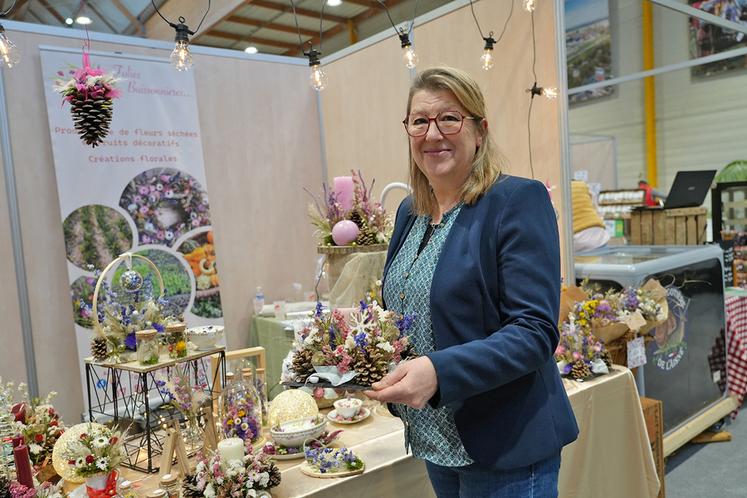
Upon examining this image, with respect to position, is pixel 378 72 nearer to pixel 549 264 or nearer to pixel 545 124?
pixel 545 124

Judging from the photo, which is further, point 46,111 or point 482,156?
point 46,111

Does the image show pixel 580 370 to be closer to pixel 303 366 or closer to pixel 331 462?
pixel 331 462

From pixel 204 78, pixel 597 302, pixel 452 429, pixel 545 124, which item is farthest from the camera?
pixel 204 78

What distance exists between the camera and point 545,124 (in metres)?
2.84

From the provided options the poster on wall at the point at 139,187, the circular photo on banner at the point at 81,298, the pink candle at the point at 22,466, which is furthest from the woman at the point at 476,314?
the circular photo on banner at the point at 81,298

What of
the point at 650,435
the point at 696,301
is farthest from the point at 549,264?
the point at 696,301

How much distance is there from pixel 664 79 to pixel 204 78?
7271 millimetres

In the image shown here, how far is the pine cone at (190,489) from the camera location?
1291 millimetres

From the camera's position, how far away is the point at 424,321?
117 centimetres

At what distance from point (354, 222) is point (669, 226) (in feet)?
8.47

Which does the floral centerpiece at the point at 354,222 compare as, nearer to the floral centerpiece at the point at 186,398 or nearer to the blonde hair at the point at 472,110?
the floral centerpiece at the point at 186,398

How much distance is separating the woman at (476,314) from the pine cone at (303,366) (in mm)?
184

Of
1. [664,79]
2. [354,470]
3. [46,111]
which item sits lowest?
[354,470]

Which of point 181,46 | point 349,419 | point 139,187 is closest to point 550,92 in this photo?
point 181,46
